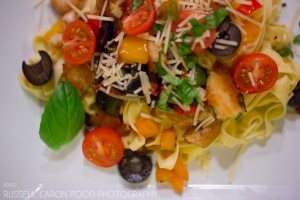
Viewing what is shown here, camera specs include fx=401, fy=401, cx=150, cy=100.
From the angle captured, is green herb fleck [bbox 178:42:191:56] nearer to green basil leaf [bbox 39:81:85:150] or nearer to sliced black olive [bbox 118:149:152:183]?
green basil leaf [bbox 39:81:85:150]

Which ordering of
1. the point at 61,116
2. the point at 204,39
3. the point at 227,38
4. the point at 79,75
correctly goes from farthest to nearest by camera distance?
1. the point at 79,75
2. the point at 61,116
3. the point at 227,38
4. the point at 204,39

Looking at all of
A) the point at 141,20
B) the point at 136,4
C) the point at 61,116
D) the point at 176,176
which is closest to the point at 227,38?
the point at 141,20

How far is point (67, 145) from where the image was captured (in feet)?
14.1

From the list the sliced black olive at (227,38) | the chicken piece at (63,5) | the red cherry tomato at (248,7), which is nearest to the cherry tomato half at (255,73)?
the sliced black olive at (227,38)

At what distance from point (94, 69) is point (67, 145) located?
0.96 m

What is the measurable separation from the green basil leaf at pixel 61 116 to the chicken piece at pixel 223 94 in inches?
52.0

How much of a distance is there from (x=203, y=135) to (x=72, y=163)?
1442mm

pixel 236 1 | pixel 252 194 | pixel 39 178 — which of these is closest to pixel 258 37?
pixel 236 1

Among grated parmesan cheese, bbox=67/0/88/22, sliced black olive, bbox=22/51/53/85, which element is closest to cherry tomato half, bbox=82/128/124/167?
sliced black olive, bbox=22/51/53/85

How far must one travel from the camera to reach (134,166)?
4.15m

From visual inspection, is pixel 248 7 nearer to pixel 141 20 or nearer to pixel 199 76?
pixel 199 76

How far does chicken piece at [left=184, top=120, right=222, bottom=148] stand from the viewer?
12.6 ft

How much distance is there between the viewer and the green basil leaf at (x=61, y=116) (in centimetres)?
391

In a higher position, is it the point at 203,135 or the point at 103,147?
the point at 203,135
